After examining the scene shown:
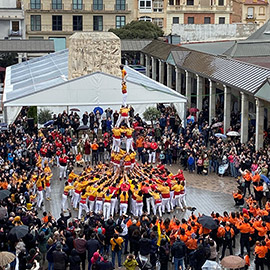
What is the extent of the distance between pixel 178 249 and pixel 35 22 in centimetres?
7053

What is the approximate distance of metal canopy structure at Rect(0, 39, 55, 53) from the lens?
65188 millimetres

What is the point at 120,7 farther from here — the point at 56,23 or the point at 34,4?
the point at 34,4

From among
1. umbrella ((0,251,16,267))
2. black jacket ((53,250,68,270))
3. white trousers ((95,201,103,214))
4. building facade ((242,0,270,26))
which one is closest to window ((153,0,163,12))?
building facade ((242,0,270,26))

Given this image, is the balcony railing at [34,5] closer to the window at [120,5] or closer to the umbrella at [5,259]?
the window at [120,5]

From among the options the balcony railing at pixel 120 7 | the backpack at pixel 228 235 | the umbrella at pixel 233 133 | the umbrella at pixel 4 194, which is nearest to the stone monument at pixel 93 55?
the umbrella at pixel 233 133

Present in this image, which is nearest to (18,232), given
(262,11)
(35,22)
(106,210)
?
(106,210)

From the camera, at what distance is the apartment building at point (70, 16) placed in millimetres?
86500

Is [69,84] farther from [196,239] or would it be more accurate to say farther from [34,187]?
[196,239]

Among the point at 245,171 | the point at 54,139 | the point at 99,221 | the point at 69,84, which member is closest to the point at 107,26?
the point at 69,84

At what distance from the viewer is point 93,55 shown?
147 ft

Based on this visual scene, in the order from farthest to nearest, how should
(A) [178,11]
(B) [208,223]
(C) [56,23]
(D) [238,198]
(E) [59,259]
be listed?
(A) [178,11], (C) [56,23], (D) [238,198], (B) [208,223], (E) [59,259]

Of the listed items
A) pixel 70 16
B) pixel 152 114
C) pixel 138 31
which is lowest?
pixel 152 114

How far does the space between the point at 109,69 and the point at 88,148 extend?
492 inches

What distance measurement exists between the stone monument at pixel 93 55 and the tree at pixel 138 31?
31491 mm
